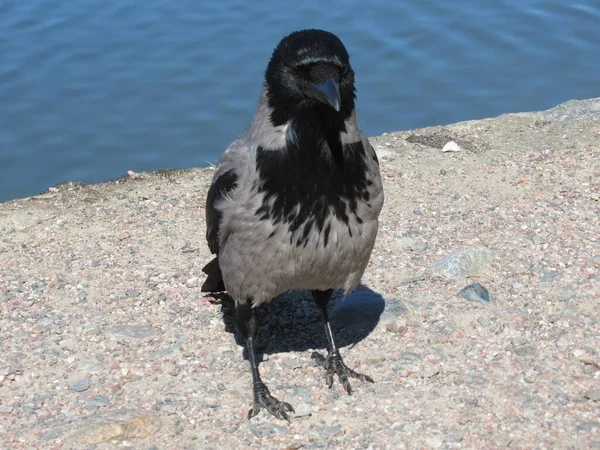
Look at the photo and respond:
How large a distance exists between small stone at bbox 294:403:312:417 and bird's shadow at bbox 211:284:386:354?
661 mm

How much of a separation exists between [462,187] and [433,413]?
3.24 meters

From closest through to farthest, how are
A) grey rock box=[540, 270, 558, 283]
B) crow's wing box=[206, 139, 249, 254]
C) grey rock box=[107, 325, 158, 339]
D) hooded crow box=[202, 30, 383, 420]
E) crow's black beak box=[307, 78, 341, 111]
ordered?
crow's black beak box=[307, 78, 341, 111], hooded crow box=[202, 30, 383, 420], crow's wing box=[206, 139, 249, 254], grey rock box=[107, 325, 158, 339], grey rock box=[540, 270, 558, 283]

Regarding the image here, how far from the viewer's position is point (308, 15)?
44.5 ft

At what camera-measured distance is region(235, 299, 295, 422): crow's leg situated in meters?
4.96

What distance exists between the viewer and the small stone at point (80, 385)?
514 cm

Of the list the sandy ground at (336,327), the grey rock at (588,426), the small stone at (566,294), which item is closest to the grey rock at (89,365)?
the sandy ground at (336,327)

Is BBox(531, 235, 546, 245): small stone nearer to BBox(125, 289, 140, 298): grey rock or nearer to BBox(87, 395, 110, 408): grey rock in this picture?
BBox(125, 289, 140, 298): grey rock

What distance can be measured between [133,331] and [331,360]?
52.2 inches

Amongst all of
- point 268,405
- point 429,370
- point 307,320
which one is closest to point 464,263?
point 307,320

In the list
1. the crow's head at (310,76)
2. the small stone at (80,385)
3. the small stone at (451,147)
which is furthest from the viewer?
the small stone at (451,147)

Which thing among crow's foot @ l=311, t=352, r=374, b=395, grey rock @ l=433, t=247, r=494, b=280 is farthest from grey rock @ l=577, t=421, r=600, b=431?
grey rock @ l=433, t=247, r=494, b=280

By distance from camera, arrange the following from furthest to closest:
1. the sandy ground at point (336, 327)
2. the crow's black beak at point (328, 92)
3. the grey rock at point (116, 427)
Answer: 1. the sandy ground at point (336, 327)
2. the grey rock at point (116, 427)
3. the crow's black beak at point (328, 92)

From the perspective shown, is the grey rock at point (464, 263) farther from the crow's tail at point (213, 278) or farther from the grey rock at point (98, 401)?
the grey rock at point (98, 401)

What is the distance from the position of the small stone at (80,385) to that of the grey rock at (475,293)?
8.15ft
